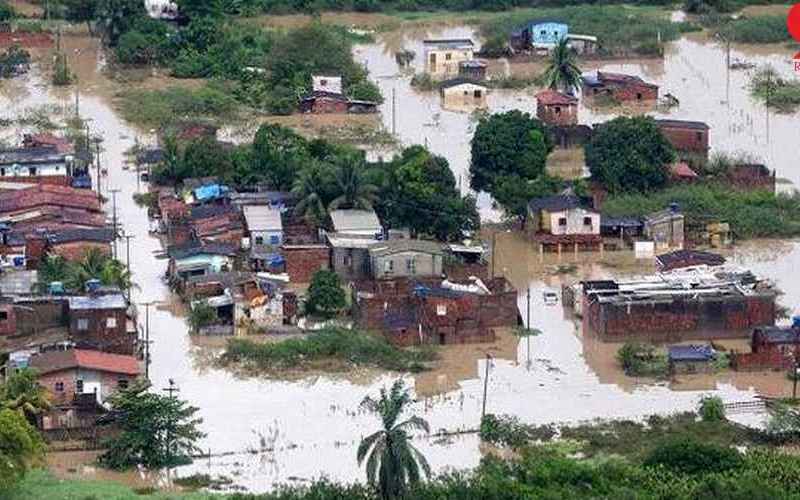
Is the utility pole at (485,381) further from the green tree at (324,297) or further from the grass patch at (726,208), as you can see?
the grass patch at (726,208)

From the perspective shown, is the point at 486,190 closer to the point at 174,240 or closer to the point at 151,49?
the point at 174,240

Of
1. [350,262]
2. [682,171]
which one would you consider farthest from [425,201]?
[682,171]

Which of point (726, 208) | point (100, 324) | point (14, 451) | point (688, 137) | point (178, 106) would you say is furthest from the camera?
point (178, 106)

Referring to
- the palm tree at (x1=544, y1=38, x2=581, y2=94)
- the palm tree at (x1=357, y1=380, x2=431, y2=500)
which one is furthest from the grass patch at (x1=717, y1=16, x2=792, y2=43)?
the palm tree at (x1=357, y1=380, x2=431, y2=500)

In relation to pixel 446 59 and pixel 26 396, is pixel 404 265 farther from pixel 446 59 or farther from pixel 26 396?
pixel 446 59

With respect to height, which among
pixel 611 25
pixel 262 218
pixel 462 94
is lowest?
pixel 262 218

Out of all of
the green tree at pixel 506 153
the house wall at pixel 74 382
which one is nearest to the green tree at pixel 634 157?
the green tree at pixel 506 153

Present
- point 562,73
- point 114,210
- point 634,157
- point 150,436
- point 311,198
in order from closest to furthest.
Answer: point 150,436 → point 311,198 → point 114,210 → point 634,157 → point 562,73
